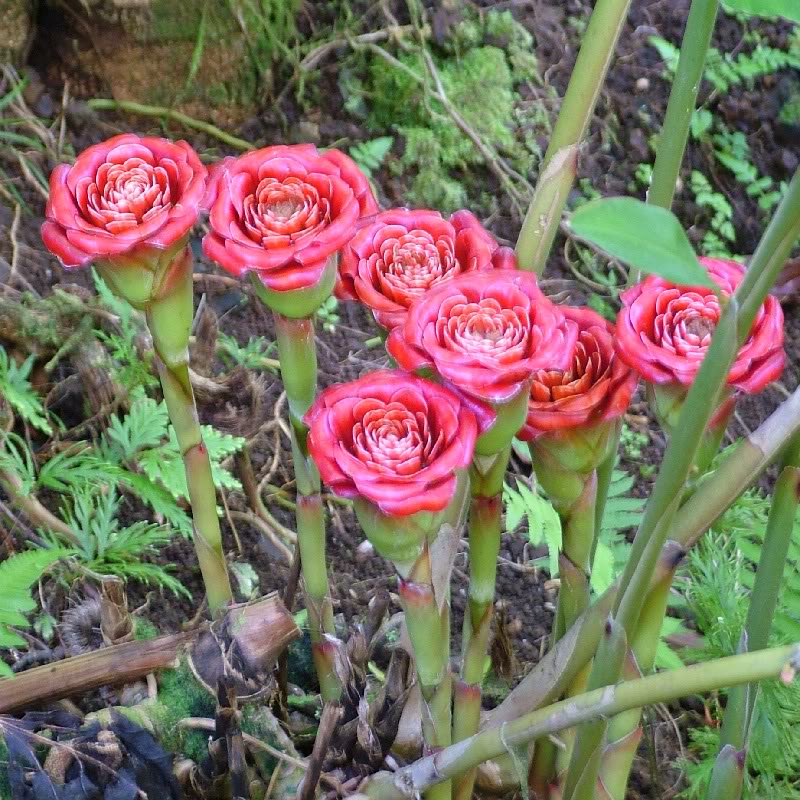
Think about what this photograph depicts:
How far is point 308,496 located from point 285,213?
255 mm

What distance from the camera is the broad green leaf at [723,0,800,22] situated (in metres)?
0.42

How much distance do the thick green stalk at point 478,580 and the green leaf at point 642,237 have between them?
0.23 metres

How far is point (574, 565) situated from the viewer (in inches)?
27.2

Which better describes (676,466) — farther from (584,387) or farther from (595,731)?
(595,731)

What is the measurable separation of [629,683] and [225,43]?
146 centimetres

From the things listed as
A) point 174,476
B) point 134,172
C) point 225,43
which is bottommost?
point 174,476

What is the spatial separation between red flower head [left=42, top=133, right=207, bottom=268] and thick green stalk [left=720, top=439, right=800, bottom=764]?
421 mm

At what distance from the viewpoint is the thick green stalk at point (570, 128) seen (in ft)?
1.80

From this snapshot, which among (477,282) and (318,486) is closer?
(477,282)

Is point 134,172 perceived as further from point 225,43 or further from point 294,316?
point 225,43

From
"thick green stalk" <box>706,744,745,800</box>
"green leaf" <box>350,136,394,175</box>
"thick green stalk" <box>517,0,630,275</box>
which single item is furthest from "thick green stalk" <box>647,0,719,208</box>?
"green leaf" <box>350,136,394,175</box>

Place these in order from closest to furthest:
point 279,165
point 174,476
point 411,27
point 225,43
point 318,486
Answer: point 279,165, point 318,486, point 174,476, point 225,43, point 411,27

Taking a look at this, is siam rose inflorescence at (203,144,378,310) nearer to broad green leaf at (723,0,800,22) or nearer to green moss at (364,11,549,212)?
broad green leaf at (723,0,800,22)

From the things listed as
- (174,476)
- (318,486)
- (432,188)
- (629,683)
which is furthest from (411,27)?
(629,683)
